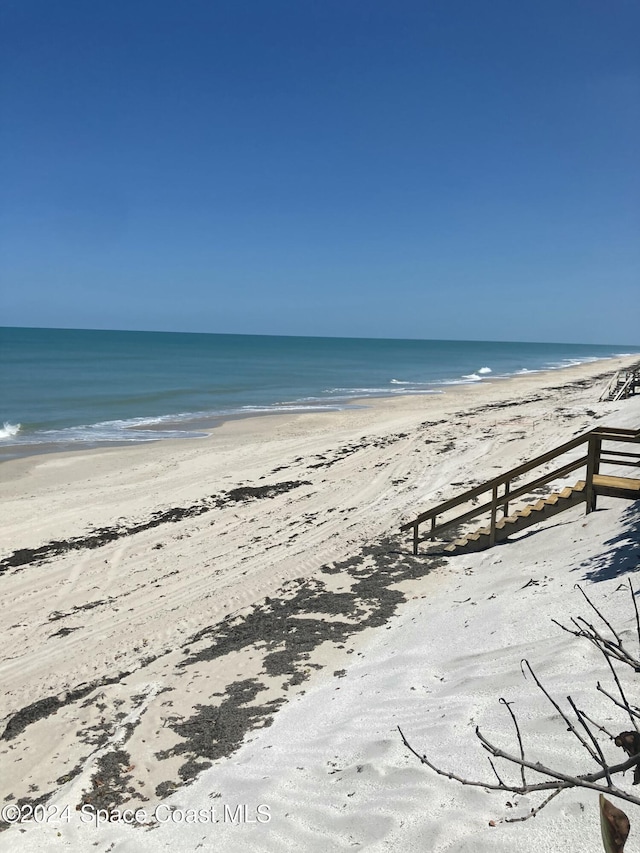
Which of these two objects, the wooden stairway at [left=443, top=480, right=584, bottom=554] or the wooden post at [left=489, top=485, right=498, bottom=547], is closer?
the wooden stairway at [left=443, top=480, right=584, bottom=554]

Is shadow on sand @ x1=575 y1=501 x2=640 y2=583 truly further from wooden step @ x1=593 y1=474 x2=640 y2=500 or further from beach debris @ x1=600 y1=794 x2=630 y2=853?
beach debris @ x1=600 y1=794 x2=630 y2=853

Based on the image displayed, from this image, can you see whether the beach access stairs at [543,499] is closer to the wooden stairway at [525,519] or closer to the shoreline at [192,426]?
the wooden stairway at [525,519]

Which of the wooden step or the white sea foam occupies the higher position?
the wooden step

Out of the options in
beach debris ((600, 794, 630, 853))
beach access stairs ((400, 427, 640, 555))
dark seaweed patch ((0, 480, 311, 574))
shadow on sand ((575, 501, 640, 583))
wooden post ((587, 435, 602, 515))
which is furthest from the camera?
dark seaweed patch ((0, 480, 311, 574))

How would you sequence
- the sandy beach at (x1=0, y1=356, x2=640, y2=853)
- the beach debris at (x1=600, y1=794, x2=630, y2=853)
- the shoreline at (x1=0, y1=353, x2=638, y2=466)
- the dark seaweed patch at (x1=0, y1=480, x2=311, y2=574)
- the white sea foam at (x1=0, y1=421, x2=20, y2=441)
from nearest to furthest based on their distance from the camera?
the beach debris at (x1=600, y1=794, x2=630, y2=853) → the sandy beach at (x1=0, y1=356, x2=640, y2=853) → the dark seaweed patch at (x1=0, y1=480, x2=311, y2=574) → the shoreline at (x1=0, y1=353, x2=638, y2=466) → the white sea foam at (x1=0, y1=421, x2=20, y2=441)

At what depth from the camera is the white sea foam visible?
25.5 m

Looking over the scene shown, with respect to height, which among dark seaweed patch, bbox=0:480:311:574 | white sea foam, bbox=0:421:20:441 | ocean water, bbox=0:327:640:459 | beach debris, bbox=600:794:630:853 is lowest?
dark seaweed patch, bbox=0:480:311:574

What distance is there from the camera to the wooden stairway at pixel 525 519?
9547mm

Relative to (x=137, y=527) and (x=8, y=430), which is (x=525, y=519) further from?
(x=8, y=430)

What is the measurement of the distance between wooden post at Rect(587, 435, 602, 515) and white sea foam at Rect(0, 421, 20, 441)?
77.2ft

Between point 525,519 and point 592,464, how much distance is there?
4.73 feet

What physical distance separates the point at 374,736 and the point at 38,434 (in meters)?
25.0

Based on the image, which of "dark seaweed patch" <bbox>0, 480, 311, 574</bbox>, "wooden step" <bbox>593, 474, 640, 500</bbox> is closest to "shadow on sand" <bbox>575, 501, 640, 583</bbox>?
"wooden step" <bbox>593, 474, 640, 500</bbox>

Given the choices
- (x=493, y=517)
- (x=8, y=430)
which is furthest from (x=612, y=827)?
(x=8, y=430)
